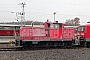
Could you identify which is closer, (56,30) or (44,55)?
(44,55)

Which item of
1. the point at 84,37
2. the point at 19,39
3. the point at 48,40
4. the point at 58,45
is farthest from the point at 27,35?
the point at 84,37

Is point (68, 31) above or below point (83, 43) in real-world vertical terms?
above

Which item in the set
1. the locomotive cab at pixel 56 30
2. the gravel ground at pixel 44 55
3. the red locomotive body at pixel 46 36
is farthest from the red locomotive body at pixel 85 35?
the gravel ground at pixel 44 55

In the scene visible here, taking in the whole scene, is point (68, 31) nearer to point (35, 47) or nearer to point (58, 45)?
point (58, 45)

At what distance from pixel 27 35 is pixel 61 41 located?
3.74 metres

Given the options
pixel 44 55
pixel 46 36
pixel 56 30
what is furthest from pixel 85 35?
pixel 44 55

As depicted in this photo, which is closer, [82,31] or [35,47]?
[35,47]

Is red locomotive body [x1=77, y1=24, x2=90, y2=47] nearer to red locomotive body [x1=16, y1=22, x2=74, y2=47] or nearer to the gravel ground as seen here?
red locomotive body [x1=16, y1=22, x2=74, y2=47]

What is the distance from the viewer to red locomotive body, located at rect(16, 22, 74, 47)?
18500mm

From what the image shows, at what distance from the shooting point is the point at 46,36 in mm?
18922

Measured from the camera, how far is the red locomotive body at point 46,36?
728 inches

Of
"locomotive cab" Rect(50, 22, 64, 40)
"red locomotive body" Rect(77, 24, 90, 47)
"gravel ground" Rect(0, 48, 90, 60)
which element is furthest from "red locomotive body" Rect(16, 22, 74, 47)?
"gravel ground" Rect(0, 48, 90, 60)

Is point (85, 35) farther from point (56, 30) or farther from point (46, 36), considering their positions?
point (46, 36)

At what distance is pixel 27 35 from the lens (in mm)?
18672
